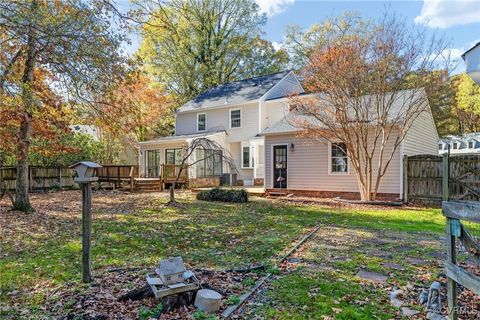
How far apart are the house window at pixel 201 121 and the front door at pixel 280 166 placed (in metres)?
9.11

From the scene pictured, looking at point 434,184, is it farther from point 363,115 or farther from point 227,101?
point 227,101

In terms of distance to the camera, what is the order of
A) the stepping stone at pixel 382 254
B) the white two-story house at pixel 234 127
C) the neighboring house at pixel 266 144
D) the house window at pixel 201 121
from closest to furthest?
the stepping stone at pixel 382 254 → the neighboring house at pixel 266 144 → the white two-story house at pixel 234 127 → the house window at pixel 201 121

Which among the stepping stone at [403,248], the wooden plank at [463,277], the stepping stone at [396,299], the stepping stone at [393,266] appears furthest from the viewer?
the stepping stone at [403,248]

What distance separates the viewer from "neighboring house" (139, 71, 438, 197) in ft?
47.0

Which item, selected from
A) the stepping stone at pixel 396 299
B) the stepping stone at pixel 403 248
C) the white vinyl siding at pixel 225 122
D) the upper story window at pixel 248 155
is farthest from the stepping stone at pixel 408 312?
the white vinyl siding at pixel 225 122

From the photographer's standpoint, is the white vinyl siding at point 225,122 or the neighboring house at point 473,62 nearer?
the neighboring house at point 473,62

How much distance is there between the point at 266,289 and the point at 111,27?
624cm

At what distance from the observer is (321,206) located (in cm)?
1214

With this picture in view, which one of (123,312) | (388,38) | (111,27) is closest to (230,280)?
(123,312)

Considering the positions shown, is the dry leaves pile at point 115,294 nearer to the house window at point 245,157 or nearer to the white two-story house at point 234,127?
the white two-story house at point 234,127

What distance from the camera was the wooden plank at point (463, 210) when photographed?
8.75 feet

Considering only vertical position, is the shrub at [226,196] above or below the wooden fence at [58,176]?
below

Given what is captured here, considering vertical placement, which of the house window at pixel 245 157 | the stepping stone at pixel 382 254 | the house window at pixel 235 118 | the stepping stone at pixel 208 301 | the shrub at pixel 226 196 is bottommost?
the stepping stone at pixel 382 254

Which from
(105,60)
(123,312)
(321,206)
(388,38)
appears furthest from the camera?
(321,206)
